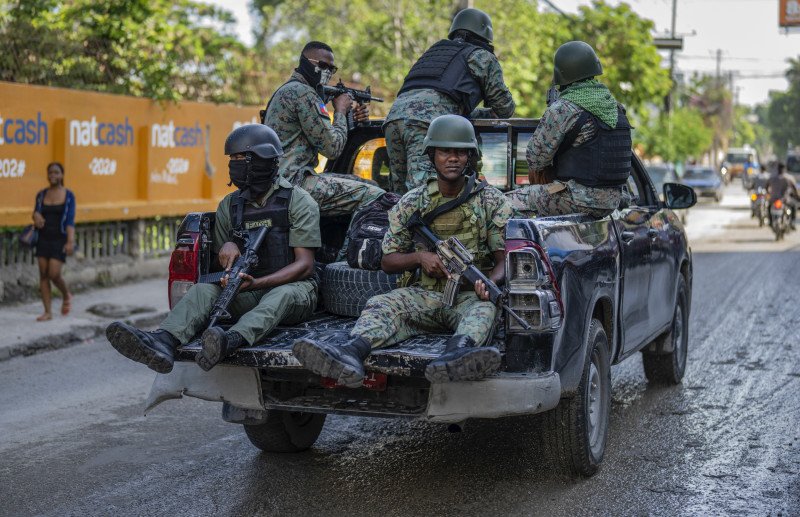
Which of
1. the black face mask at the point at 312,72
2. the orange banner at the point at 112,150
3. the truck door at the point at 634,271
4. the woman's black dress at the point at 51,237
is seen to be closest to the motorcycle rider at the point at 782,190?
the orange banner at the point at 112,150

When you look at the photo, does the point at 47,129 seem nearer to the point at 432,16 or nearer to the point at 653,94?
the point at 432,16

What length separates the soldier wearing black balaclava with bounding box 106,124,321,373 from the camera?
5.36 meters

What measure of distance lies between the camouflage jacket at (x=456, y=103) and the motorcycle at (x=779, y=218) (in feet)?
60.1

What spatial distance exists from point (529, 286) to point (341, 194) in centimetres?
193

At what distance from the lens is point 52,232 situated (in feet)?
37.3

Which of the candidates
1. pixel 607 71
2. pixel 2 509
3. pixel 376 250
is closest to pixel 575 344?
pixel 376 250

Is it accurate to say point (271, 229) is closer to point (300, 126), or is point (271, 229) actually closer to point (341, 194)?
point (341, 194)

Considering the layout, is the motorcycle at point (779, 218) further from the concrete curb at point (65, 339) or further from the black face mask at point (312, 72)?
the black face mask at point (312, 72)

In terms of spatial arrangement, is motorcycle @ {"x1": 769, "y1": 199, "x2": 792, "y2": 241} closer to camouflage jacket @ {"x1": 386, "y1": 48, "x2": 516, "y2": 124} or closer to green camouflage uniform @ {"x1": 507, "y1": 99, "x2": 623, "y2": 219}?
camouflage jacket @ {"x1": 386, "y1": 48, "x2": 516, "y2": 124}

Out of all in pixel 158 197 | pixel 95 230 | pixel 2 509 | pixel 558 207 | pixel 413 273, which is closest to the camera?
pixel 2 509

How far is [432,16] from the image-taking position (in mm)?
23797

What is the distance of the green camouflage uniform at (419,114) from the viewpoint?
6.66m

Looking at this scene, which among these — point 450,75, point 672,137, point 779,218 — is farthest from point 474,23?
point 672,137

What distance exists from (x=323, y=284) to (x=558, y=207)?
1.50 meters
